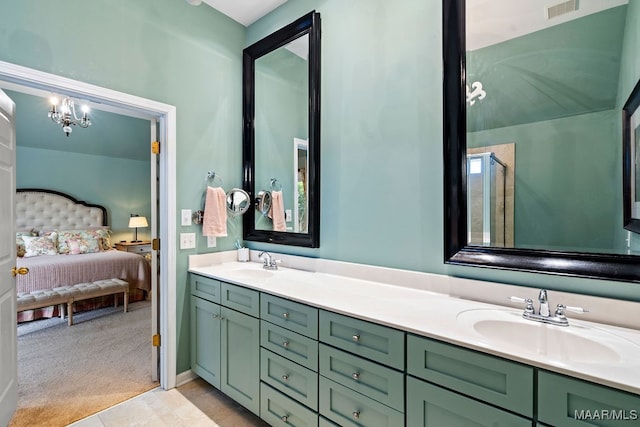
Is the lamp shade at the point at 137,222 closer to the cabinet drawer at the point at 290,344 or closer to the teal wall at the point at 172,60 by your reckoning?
the teal wall at the point at 172,60

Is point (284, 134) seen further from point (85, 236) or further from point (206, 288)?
point (85, 236)

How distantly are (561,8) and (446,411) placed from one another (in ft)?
5.69

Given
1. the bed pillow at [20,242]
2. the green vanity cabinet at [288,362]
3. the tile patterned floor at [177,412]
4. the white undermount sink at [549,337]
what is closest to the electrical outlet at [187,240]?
the green vanity cabinet at [288,362]

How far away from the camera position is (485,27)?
1522mm

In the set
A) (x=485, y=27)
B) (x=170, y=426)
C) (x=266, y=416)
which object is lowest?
(x=170, y=426)

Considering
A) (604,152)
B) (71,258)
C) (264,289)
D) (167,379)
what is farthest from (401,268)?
(71,258)

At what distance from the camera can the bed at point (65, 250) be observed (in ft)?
11.8

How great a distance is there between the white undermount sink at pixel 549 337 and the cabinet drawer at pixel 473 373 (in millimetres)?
67

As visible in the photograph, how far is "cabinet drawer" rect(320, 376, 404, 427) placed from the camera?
122cm

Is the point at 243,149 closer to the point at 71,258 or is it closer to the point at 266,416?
the point at 266,416

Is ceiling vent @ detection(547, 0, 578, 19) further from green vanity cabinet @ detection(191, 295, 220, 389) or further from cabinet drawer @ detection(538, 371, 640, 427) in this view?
green vanity cabinet @ detection(191, 295, 220, 389)

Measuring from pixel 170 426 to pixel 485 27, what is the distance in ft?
9.16

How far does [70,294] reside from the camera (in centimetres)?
345

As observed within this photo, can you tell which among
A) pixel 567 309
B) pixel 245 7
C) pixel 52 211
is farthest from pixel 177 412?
pixel 52 211
